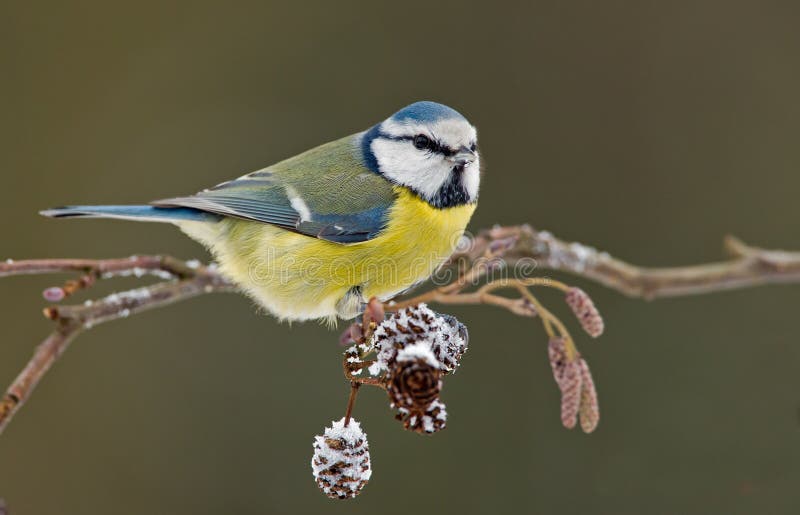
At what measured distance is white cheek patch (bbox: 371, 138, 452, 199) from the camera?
191 cm

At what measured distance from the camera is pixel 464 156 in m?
1.85

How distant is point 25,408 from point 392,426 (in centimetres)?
152

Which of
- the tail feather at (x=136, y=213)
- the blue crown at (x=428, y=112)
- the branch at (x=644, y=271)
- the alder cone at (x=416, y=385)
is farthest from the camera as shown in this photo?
the branch at (x=644, y=271)

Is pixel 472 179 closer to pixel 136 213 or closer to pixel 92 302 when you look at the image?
pixel 136 213

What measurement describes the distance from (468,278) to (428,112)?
84cm

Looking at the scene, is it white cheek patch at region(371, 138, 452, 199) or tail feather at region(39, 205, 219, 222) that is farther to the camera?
white cheek patch at region(371, 138, 452, 199)

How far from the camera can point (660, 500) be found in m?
2.70

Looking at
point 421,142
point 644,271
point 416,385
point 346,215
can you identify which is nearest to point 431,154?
point 421,142

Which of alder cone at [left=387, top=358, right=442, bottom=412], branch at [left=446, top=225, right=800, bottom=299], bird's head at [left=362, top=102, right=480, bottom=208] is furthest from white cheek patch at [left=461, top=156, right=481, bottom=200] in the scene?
alder cone at [left=387, top=358, right=442, bottom=412]

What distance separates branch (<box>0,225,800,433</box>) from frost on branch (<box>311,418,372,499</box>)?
0.74 feet

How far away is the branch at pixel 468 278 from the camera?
1.14 m

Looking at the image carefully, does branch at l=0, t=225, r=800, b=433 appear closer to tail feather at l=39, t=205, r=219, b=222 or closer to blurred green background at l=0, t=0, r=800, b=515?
tail feather at l=39, t=205, r=219, b=222

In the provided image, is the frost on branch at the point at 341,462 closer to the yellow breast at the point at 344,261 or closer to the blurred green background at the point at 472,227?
the yellow breast at the point at 344,261

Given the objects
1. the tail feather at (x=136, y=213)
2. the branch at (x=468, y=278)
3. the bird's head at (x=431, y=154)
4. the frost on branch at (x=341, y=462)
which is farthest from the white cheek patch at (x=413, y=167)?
the frost on branch at (x=341, y=462)
